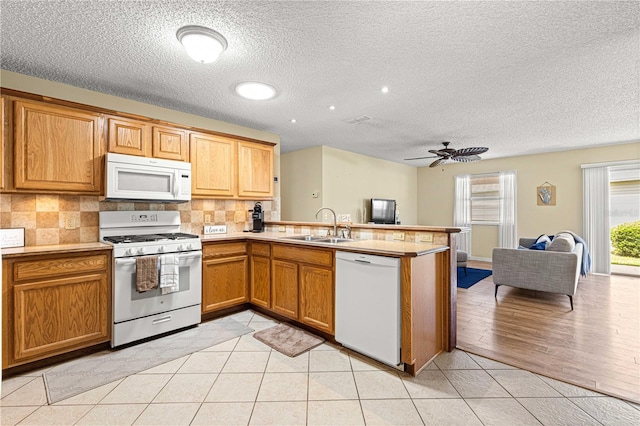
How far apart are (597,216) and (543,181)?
1.12 metres

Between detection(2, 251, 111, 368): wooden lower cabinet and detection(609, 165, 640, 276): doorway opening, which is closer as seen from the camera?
detection(2, 251, 111, 368): wooden lower cabinet

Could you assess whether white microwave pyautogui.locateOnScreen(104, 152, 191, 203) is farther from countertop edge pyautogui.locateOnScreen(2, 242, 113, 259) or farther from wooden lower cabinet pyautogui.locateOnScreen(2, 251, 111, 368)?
wooden lower cabinet pyautogui.locateOnScreen(2, 251, 111, 368)

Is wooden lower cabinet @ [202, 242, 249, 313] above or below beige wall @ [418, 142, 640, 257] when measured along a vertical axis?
below

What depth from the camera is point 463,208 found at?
794 centimetres

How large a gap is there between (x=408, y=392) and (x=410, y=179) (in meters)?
7.01

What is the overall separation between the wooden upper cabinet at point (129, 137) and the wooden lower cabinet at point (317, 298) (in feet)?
6.69

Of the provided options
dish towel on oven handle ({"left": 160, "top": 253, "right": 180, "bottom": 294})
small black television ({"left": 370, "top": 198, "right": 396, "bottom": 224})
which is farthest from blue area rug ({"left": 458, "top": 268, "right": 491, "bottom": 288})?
dish towel on oven handle ({"left": 160, "top": 253, "right": 180, "bottom": 294})

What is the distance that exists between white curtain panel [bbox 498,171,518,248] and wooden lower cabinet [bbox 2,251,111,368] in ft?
24.0

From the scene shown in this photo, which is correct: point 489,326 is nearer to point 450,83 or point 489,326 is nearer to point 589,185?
point 450,83

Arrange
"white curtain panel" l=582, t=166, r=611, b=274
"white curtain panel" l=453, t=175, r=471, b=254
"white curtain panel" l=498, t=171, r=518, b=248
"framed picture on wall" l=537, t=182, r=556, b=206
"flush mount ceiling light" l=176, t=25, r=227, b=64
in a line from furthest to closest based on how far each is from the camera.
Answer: "white curtain panel" l=453, t=175, r=471, b=254, "white curtain panel" l=498, t=171, r=518, b=248, "framed picture on wall" l=537, t=182, r=556, b=206, "white curtain panel" l=582, t=166, r=611, b=274, "flush mount ceiling light" l=176, t=25, r=227, b=64

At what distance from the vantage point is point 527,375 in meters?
2.50

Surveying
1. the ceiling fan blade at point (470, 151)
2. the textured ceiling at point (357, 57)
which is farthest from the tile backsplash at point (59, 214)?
the ceiling fan blade at point (470, 151)

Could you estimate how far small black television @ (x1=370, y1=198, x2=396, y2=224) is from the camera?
7.25 meters

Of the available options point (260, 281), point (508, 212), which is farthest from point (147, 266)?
point (508, 212)
